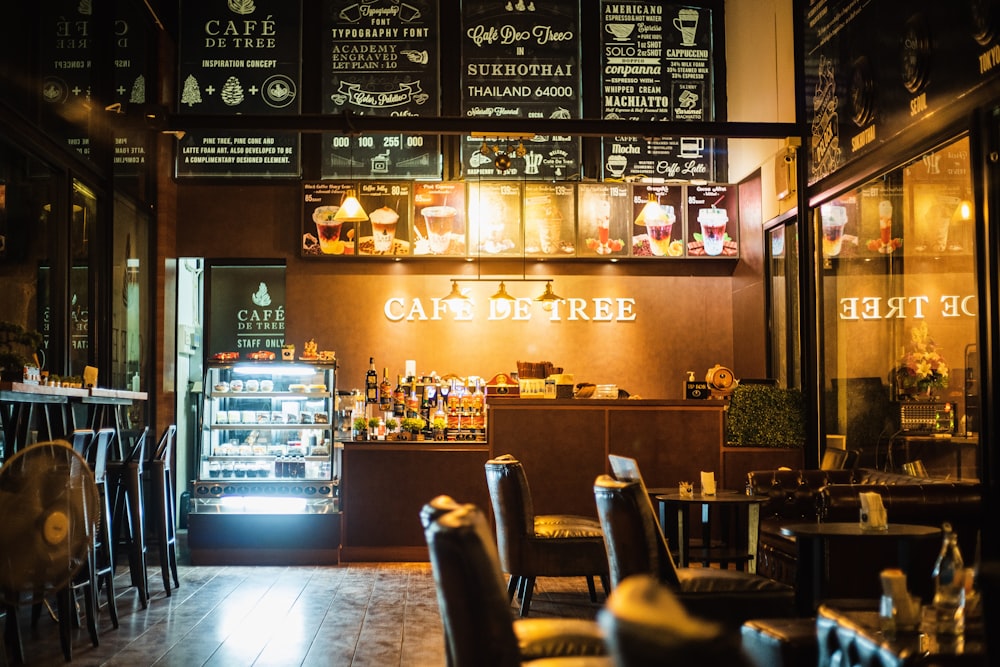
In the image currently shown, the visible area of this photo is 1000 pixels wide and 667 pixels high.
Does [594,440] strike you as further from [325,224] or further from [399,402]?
[325,224]

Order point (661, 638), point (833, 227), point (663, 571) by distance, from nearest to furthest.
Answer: point (661, 638) < point (663, 571) < point (833, 227)

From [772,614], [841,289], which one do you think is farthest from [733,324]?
[772,614]

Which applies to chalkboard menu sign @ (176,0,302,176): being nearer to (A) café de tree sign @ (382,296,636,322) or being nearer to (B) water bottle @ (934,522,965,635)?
(A) café de tree sign @ (382,296,636,322)

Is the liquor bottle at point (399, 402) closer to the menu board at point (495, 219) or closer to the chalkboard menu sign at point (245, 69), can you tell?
the menu board at point (495, 219)

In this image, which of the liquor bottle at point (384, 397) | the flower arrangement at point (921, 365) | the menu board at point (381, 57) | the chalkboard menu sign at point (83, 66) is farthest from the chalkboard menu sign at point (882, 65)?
the chalkboard menu sign at point (83, 66)

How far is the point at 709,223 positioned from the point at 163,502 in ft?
19.2

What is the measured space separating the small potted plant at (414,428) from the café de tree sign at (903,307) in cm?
357

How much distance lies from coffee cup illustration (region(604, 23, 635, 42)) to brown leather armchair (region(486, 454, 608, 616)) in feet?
18.8

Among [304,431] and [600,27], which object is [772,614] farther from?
[600,27]

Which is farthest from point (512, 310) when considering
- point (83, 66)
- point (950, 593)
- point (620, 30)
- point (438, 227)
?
point (950, 593)

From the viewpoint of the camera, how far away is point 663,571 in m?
4.34

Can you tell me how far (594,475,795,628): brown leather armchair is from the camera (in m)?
4.20

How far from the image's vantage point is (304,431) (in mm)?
8656

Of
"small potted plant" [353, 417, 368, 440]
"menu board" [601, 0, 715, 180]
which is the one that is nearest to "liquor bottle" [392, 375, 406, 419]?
"small potted plant" [353, 417, 368, 440]
